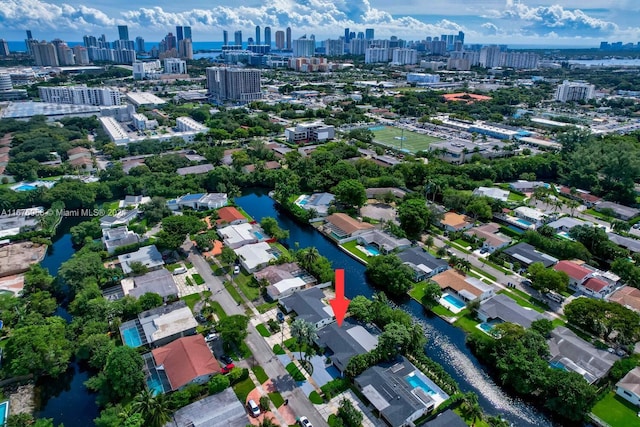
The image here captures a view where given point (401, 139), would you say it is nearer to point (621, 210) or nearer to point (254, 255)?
point (621, 210)

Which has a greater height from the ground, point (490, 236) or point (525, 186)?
point (525, 186)

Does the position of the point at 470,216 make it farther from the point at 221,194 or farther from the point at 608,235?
the point at 221,194

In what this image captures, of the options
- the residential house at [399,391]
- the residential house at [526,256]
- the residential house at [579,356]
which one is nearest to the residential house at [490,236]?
the residential house at [526,256]

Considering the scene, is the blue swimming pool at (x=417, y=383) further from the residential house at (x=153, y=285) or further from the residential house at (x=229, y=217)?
the residential house at (x=229, y=217)

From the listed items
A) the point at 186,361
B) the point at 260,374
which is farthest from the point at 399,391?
the point at 186,361

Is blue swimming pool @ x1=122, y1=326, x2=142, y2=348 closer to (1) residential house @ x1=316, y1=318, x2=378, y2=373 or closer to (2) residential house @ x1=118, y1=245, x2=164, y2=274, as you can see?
(2) residential house @ x1=118, y1=245, x2=164, y2=274

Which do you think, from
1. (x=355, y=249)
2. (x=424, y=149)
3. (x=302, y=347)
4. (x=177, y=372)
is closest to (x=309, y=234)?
(x=355, y=249)
